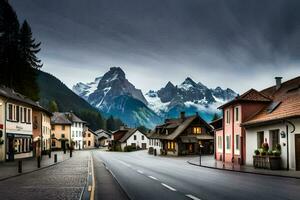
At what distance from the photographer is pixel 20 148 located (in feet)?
154

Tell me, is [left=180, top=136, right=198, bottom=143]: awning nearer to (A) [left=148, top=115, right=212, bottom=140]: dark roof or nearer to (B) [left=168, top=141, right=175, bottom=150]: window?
(A) [left=148, top=115, right=212, bottom=140]: dark roof

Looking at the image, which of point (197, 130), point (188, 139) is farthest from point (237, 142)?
point (197, 130)

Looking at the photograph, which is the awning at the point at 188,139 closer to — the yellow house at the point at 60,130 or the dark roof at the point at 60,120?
the yellow house at the point at 60,130

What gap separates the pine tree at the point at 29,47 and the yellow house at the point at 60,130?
40.4 m

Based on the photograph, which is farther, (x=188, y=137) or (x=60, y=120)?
(x=60, y=120)

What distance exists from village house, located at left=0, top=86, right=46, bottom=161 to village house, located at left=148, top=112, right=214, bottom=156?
1115 inches

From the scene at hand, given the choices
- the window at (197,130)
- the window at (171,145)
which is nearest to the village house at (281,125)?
the window at (197,130)

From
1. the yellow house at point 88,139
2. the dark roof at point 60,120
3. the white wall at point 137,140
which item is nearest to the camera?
the dark roof at point 60,120

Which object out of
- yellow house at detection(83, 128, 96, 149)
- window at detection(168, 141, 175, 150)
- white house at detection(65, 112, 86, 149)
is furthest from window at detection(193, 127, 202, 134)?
yellow house at detection(83, 128, 96, 149)

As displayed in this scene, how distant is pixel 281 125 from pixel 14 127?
28337 mm

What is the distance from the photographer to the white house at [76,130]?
12445 centimetres

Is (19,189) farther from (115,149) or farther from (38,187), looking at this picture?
(115,149)

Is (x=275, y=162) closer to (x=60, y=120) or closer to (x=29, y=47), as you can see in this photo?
(x=29, y=47)

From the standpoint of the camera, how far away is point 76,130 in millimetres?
128250
